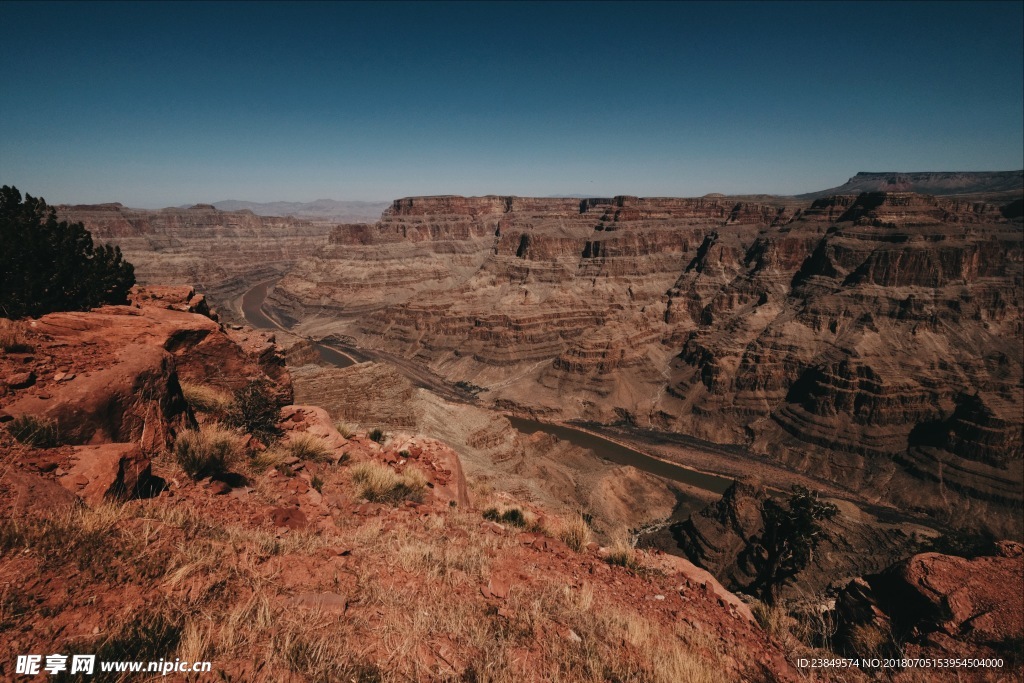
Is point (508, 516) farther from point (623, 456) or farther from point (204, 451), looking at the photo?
point (623, 456)

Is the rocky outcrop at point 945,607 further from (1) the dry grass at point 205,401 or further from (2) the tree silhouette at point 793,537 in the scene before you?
(1) the dry grass at point 205,401

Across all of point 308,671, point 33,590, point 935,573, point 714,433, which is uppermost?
point 33,590

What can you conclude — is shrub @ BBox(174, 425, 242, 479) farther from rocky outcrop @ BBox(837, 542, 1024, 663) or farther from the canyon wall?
the canyon wall

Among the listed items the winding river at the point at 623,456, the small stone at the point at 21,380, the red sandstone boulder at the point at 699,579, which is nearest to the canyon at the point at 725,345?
the winding river at the point at 623,456

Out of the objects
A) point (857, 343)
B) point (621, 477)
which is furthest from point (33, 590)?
point (857, 343)

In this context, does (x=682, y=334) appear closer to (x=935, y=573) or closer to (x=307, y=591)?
(x=935, y=573)

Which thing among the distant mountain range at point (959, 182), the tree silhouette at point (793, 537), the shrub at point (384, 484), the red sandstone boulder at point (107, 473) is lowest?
the tree silhouette at point (793, 537)
